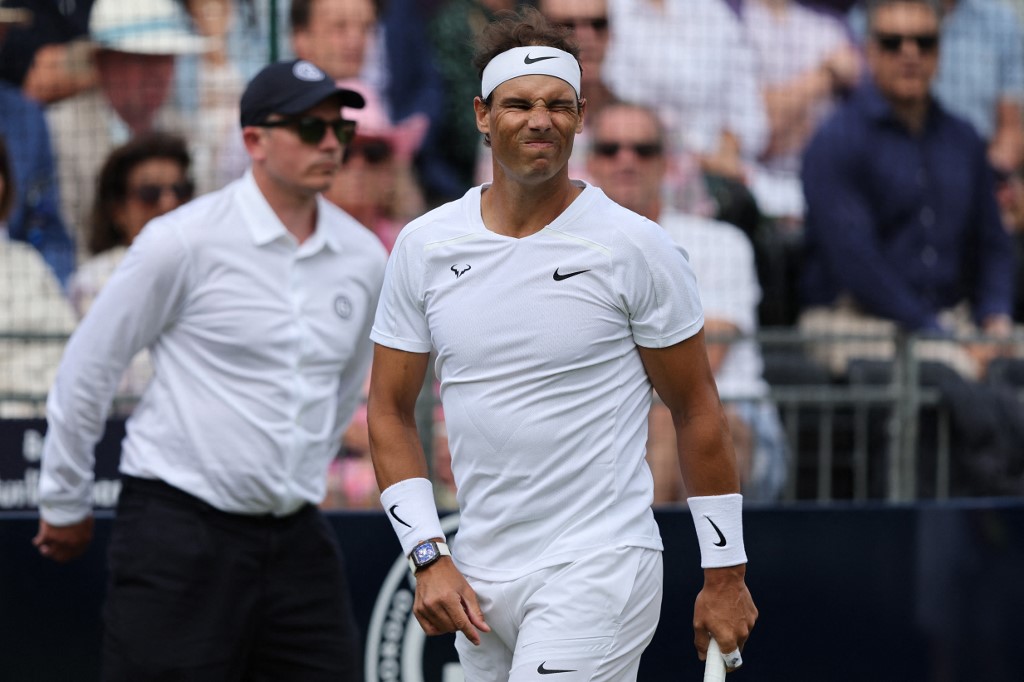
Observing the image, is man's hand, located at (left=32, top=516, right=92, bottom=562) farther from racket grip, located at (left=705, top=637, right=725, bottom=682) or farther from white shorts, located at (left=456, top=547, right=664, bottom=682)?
racket grip, located at (left=705, top=637, right=725, bottom=682)

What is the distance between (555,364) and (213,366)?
1549mm

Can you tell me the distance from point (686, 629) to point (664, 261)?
324 centimetres

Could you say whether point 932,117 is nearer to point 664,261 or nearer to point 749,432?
point 749,432

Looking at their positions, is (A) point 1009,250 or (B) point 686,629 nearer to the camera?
(B) point 686,629

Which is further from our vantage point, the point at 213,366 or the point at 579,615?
the point at 213,366

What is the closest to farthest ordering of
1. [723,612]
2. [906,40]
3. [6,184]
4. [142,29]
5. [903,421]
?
[723,612] → [903,421] → [6,184] → [142,29] → [906,40]

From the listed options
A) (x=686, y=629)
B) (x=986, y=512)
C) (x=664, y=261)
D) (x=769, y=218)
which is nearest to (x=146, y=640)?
(x=664, y=261)

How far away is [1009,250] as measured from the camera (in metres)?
8.05

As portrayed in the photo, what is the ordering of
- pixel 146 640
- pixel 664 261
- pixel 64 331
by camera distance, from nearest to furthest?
1. pixel 664 261
2. pixel 146 640
3. pixel 64 331

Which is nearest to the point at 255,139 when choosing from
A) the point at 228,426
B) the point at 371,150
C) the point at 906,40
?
the point at 228,426

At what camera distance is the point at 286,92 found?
197 inches

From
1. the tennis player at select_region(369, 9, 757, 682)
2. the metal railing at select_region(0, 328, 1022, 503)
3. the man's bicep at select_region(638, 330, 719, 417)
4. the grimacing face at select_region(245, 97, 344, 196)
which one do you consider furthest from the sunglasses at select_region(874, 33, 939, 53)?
the man's bicep at select_region(638, 330, 719, 417)

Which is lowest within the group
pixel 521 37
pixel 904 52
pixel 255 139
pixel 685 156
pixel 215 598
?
pixel 215 598

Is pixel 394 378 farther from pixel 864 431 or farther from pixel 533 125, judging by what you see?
pixel 864 431
